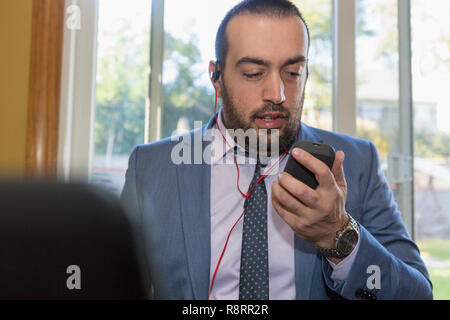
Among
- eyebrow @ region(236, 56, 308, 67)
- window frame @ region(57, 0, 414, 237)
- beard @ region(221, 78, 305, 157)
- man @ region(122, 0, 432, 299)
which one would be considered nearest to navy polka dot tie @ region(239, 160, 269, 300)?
man @ region(122, 0, 432, 299)

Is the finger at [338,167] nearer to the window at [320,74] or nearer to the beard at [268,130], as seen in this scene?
the beard at [268,130]

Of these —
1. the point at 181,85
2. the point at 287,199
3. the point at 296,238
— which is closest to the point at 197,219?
the point at 296,238

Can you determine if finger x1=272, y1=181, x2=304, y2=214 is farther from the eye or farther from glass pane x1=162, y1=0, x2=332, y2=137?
glass pane x1=162, y1=0, x2=332, y2=137

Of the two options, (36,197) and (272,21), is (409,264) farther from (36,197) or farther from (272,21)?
(36,197)

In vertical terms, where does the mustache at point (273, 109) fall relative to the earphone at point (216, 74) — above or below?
below

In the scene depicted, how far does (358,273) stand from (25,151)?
1.24 m

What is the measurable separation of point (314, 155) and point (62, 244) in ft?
2.04

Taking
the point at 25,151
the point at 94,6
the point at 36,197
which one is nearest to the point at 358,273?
the point at 36,197

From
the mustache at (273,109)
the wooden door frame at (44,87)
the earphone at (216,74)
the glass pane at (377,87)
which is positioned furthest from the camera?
the glass pane at (377,87)

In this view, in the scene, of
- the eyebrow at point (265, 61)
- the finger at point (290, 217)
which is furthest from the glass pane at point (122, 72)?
the finger at point (290, 217)

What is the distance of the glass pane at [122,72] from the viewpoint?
5.58 ft

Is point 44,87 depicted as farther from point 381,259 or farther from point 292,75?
point 381,259

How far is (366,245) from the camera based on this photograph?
2.93 feet
